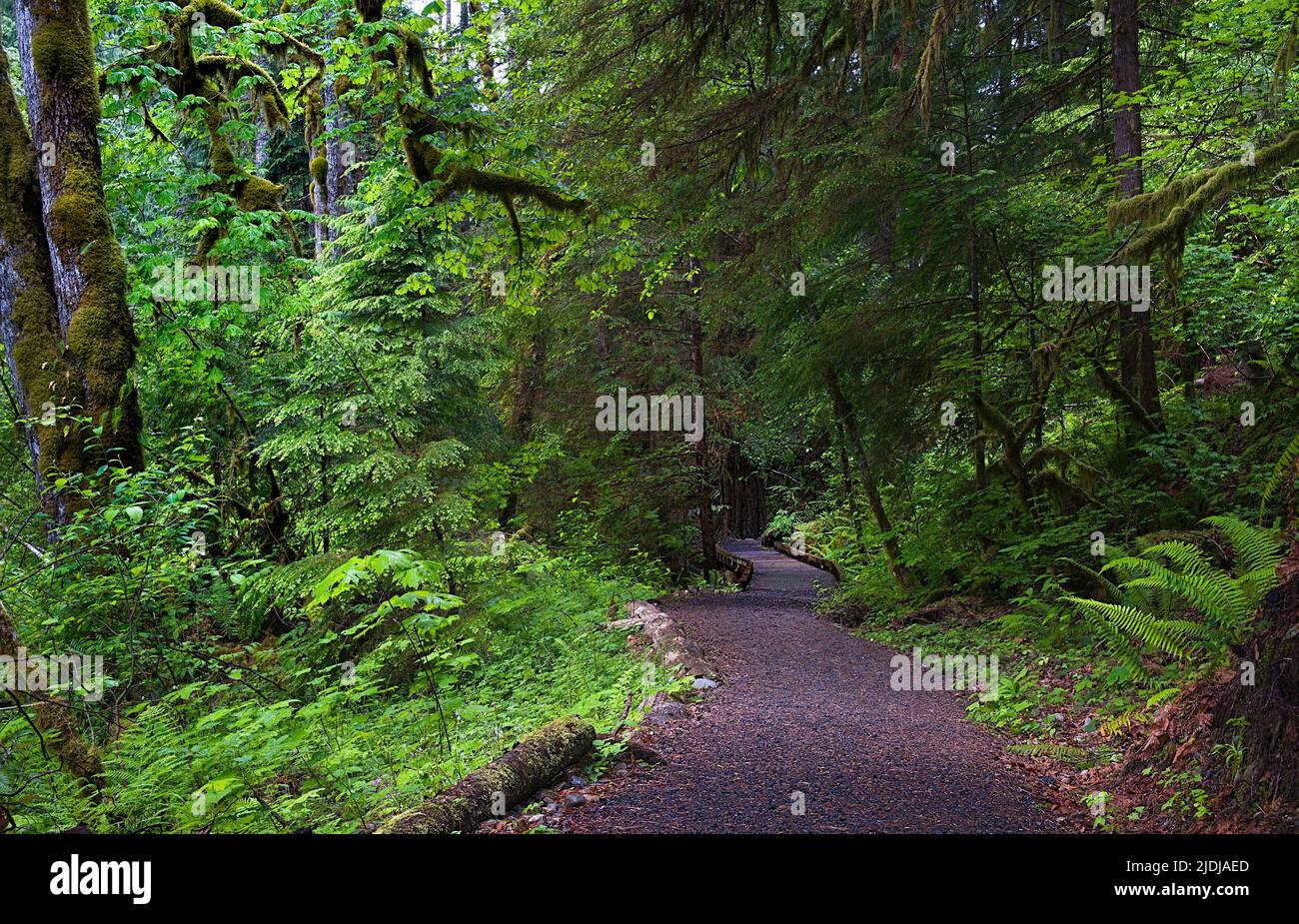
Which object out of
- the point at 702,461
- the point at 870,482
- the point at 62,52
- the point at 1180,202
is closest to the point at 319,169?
the point at 62,52

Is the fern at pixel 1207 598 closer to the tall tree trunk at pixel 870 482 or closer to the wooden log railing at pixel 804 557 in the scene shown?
the tall tree trunk at pixel 870 482

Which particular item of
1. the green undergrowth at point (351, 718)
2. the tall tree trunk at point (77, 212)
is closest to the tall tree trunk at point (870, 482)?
the green undergrowth at point (351, 718)

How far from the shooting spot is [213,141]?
9586mm

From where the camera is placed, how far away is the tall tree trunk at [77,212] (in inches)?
277

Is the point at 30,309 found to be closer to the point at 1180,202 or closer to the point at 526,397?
the point at 526,397

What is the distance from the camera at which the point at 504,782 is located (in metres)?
4.56

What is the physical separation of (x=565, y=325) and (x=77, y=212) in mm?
8524

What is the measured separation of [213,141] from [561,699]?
7.95 meters

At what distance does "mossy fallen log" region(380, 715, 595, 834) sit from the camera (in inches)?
159

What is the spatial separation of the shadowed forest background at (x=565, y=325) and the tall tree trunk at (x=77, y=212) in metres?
0.03

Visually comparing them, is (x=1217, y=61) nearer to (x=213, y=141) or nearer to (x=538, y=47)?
(x=538, y=47)

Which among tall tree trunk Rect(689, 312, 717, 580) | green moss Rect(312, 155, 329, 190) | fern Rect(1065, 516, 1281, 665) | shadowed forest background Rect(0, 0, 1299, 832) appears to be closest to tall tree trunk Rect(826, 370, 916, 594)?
shadowed forest background Rect(0, 0, 1299, 832)

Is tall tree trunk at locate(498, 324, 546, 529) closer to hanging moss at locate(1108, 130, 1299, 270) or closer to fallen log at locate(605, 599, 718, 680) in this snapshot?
fallen log at locate(605, 599, 718, 680)
